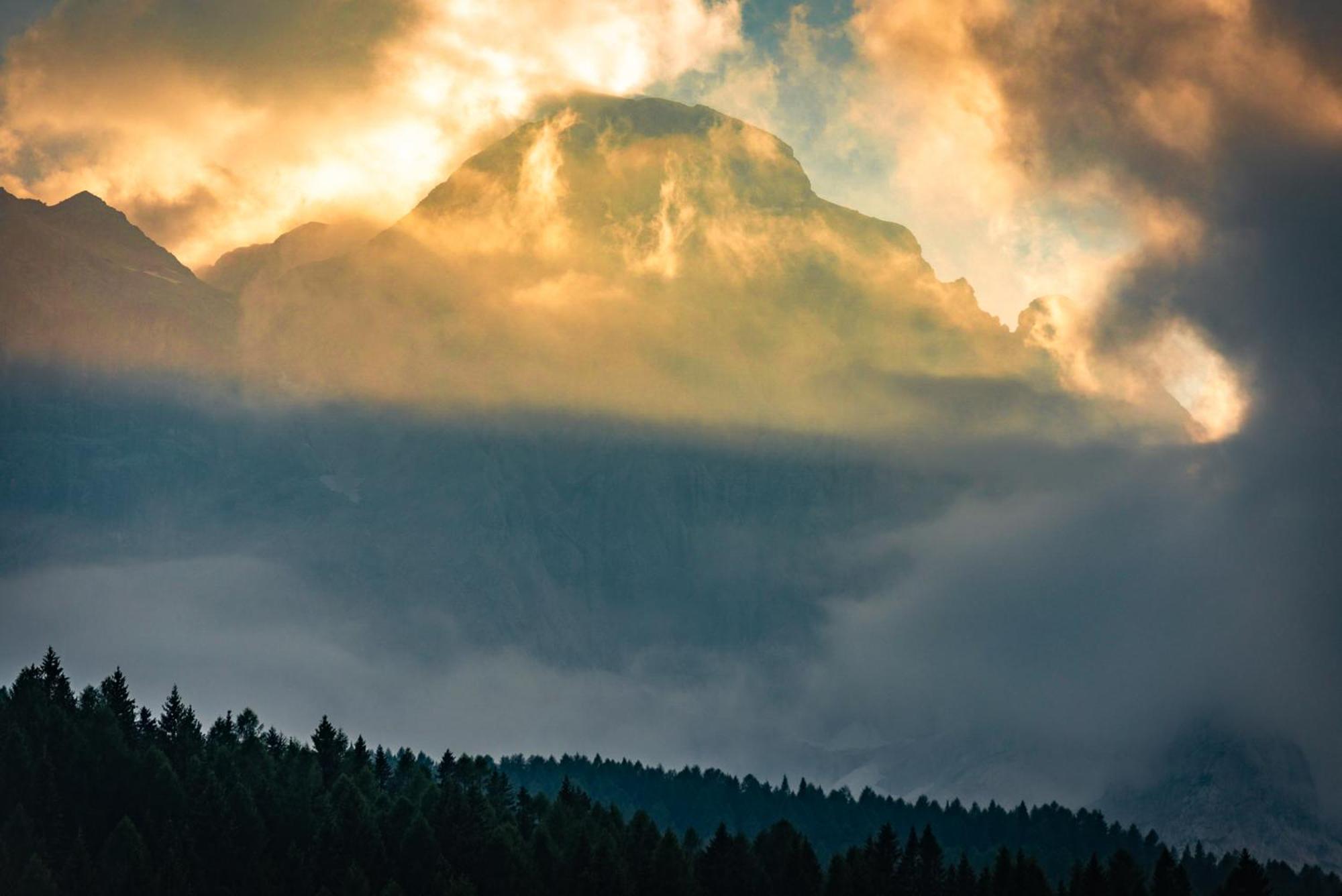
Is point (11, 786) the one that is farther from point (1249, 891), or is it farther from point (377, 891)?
point (1249, 891)

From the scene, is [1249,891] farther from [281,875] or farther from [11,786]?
[11,786]

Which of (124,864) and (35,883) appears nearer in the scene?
(35,883)

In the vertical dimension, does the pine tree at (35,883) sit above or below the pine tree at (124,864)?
below

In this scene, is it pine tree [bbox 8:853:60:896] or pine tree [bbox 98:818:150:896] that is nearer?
pine tree [bbox 8:853:60:896]

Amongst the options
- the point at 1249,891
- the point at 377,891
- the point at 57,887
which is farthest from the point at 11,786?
the point at 1249,891

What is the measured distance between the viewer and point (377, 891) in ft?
653

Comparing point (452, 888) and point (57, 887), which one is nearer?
point (57, 887)

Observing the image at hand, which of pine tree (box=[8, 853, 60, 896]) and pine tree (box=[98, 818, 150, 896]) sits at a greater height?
pine tree (box=[98, 818, 150, 896])

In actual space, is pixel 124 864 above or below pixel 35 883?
above

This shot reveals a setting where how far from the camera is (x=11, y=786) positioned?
199 metres

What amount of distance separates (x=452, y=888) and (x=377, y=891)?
9.42 meters

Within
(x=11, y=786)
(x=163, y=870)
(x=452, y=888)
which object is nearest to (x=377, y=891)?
(x=452, y=888)

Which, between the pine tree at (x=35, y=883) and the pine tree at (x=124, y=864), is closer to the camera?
the pine tree at (x=35, y=883)

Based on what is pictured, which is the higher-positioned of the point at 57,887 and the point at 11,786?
the point at 11,786
